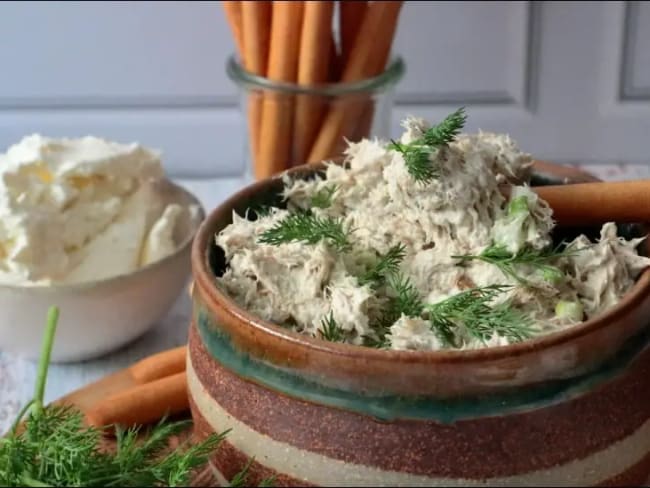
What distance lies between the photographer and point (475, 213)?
516mm

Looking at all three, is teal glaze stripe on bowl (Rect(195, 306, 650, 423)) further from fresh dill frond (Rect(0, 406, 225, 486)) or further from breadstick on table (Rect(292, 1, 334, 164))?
breadstick on table (Rect(292, 1, 334, 164))

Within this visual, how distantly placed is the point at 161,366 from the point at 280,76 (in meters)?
0.28

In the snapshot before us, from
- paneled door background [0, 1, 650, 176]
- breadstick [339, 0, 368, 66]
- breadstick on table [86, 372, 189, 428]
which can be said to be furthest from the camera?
paneled door background [0, 1, 650, 176]

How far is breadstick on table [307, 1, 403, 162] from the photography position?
2.83 feet

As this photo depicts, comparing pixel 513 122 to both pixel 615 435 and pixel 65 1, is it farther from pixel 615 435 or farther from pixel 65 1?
pixel 615 435

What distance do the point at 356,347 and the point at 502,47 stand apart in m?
0.75

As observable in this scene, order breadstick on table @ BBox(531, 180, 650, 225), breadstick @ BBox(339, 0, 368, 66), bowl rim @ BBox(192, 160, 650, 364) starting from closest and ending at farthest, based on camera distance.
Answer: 1. bowl rim @ BBox(192, 160, 650, 364)
2. breadstick on table @ BBox(531, 180, 650, 225)
3. breadstick @ BBox(339, 0, 368, 66)

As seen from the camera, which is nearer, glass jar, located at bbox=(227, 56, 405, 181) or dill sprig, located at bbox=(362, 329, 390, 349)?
dill sprig, located at bbox=(362, 329, 390, 349)

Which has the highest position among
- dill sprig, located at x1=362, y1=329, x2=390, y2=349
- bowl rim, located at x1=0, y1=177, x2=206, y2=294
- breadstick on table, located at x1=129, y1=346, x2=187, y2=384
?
dill sprig, located at x1=362, y1=329, x2=390, y2=349

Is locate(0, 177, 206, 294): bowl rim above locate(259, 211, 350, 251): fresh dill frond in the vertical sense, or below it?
below

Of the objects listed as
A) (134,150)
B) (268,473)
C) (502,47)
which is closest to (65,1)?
(134,150)

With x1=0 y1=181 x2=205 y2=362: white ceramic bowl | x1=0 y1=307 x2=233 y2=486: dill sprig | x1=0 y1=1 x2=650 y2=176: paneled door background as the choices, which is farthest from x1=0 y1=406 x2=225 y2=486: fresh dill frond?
x1=0 y1=1 x2=650 y2=176: paneled door background

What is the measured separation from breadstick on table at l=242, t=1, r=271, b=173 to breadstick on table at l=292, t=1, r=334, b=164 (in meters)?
0.04

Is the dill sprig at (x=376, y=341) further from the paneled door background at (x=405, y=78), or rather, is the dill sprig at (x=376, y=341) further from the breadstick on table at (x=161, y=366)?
the paneled door background at (x=405, y=78)
